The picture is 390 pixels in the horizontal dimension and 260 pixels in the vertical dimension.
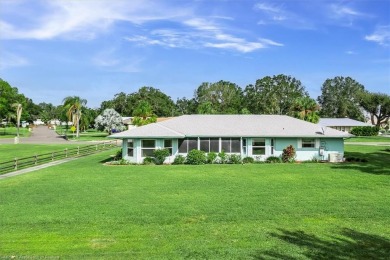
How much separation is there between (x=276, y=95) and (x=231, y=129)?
70.6m

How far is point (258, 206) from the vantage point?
14.7 meters

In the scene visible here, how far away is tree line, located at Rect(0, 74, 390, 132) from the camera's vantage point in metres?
88.5

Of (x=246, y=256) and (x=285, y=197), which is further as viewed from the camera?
(x=285, y=197)

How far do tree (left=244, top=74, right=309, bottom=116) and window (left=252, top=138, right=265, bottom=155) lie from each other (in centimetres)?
6899

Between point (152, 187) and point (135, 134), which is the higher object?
point (135, 134)

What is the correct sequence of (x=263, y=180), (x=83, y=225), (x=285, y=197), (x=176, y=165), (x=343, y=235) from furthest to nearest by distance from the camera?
(x=176, y=165) → (x=263, y=180) → (x=285, y=197) → (x=83, y=225) → (x=343, y=235)

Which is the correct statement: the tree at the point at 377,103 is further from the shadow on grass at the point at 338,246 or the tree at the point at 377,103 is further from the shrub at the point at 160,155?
the shadow on grass at the point at 338,246

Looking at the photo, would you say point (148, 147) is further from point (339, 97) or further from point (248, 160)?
point (339, 97)

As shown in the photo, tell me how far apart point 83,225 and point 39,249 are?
2245 mm

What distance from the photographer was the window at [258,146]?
1268 inches

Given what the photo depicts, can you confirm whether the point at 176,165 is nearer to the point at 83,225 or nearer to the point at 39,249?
the point at 83,225

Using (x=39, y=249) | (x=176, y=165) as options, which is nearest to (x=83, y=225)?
(x=39, y=249)

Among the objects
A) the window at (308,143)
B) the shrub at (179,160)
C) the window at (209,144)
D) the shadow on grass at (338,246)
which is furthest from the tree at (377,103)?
the shadow on grass at (338,246)

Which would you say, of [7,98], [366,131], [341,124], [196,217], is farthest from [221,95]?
[196,217]
